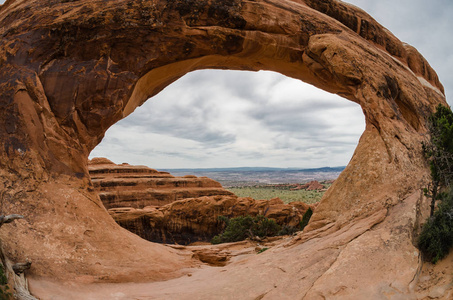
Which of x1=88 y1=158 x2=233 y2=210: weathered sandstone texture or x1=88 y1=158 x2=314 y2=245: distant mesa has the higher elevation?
x1=88 y1=158 x2=233 y2=210: weathered sandstone texture

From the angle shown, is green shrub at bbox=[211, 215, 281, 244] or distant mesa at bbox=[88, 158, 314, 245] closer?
green shrub at bbox=[211, 215, 281, 244]

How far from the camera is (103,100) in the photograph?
1025 centimetres

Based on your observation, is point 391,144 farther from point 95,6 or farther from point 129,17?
point 95,6

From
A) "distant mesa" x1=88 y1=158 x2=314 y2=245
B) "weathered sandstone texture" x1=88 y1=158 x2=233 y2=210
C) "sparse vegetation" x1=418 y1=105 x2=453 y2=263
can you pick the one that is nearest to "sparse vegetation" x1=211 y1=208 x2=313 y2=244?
"distant mesa" x1=88 y1=158 x2=314 y2=245

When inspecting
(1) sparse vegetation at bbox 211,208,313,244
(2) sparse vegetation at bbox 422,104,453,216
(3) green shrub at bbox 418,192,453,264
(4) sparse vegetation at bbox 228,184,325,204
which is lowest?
(4) sparse vegetation at bbox 228,184,325,204

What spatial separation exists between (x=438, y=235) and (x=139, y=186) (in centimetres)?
2859

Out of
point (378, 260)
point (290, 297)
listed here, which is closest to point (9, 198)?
point (290, 297)

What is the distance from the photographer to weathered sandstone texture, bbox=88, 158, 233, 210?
2895cm

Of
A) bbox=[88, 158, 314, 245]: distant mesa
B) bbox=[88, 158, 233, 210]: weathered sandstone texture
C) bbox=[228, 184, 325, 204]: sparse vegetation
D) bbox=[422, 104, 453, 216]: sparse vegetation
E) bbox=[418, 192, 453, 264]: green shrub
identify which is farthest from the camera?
bbox=[228, 184, 325, 204]: sparse vegetation

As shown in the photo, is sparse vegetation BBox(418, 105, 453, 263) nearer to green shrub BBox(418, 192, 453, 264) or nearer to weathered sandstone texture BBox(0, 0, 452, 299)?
green shrub BBox(418, 192, 453, 264)

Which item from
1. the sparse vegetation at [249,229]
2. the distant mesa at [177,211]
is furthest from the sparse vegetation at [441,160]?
the distant mesa at [177,211]

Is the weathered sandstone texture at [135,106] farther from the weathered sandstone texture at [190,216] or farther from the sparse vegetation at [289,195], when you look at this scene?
the sparse vegetation at [289,195]

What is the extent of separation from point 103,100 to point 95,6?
10.8 ft

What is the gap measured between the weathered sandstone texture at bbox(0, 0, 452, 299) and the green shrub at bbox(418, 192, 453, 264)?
307mm
